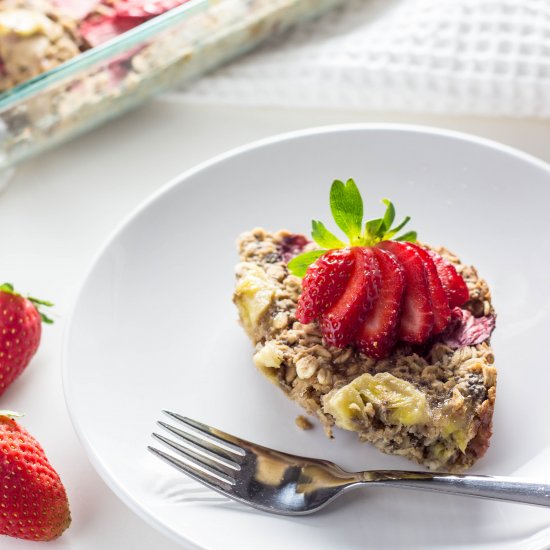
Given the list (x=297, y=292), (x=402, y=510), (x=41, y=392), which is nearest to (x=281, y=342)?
(x=297, y=292)

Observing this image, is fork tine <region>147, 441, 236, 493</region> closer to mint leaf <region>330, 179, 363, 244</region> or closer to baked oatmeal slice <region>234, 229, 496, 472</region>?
baked oatmeal slice <region>234, 229, 496, 472</region>

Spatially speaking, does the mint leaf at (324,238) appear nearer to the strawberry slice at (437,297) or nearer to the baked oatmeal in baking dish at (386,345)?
the baked oatmeal in baking dish at (386,345)

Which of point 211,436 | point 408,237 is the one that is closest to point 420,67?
point 408,237

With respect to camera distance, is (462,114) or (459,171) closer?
(459,171)

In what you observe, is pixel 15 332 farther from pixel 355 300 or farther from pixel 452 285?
pixel 452 285

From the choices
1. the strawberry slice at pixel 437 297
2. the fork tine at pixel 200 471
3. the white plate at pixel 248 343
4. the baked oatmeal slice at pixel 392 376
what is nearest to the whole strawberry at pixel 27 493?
the white plate at pixel 248 343

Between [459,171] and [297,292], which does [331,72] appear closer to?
[459,171]
